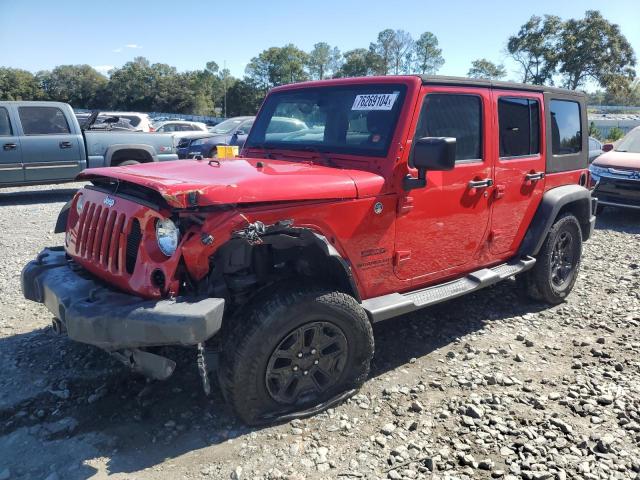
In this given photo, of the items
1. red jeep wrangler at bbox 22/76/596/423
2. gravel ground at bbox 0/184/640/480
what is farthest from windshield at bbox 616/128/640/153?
red jeep wrangler at bbox 22/76/596/423

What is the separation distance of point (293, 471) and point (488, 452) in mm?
1088

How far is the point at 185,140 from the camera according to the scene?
47.3 ft

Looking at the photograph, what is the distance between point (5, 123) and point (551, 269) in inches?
388

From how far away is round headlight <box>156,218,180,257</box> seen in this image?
2.69 m

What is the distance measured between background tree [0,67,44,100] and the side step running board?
3042 inches

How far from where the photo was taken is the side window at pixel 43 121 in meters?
9.92

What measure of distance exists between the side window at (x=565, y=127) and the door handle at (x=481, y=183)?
1164 mm

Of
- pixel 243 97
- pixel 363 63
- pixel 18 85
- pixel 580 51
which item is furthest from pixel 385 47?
pixel 18 85

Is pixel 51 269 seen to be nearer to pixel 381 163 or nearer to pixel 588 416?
pixel 381 163

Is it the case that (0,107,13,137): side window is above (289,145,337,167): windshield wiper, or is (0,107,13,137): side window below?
above

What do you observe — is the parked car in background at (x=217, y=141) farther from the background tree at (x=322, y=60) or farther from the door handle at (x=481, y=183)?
the background tree at (x=322, y=60)

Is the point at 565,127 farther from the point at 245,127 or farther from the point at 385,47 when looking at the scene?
the point at 385,47

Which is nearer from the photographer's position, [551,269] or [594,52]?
[551,269]

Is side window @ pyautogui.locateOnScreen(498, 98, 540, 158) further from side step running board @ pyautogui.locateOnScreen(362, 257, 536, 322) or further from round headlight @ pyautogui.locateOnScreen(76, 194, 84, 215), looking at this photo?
round headlight @ pyautogui.locateOnScreen(76, 194, 84, 215)
